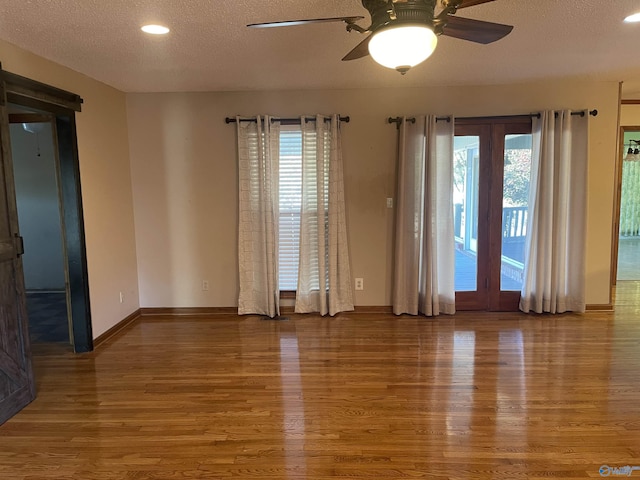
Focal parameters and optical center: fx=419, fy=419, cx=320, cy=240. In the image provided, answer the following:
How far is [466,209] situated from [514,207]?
0.51 metres

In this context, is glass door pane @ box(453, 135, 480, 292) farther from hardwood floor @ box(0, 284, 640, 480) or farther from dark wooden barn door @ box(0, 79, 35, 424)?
dark wooden barn door @ box(0, 79, 35, 424)

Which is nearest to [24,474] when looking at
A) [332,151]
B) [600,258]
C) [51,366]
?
[51,366]

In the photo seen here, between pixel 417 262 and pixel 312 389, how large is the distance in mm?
2080

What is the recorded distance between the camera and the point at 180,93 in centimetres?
451

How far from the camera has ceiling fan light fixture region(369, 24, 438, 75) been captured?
71.2 inches

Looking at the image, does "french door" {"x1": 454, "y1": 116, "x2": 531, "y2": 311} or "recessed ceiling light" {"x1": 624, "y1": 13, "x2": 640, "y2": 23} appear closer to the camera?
"recessed ceiling light" {"x1": 624, "y1": 13, "x2": 640, "y2": 23}

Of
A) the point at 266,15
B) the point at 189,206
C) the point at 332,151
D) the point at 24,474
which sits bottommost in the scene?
the point at 24,474

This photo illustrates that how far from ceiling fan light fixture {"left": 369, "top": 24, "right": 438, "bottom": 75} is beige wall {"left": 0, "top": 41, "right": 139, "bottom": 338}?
2.73m

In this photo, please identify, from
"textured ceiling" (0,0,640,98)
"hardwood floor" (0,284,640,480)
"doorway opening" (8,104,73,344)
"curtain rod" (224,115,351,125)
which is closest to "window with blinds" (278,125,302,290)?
"curtain rod" (224,115,351,125)

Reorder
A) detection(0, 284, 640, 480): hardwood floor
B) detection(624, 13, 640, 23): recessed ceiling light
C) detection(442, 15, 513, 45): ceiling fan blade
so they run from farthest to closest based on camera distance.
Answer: detection(624, 13, 640, 23): recessed ceiling light
detection(0, 284, 640, 480): hardwood floor
detection(442, 15, 513, 45): ceiling fan blade

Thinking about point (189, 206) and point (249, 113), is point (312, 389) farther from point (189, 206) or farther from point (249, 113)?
point (249, 113)

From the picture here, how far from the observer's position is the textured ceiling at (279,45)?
239 centimetres

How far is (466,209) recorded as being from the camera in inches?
184

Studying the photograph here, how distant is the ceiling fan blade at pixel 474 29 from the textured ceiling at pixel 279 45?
0.39m
